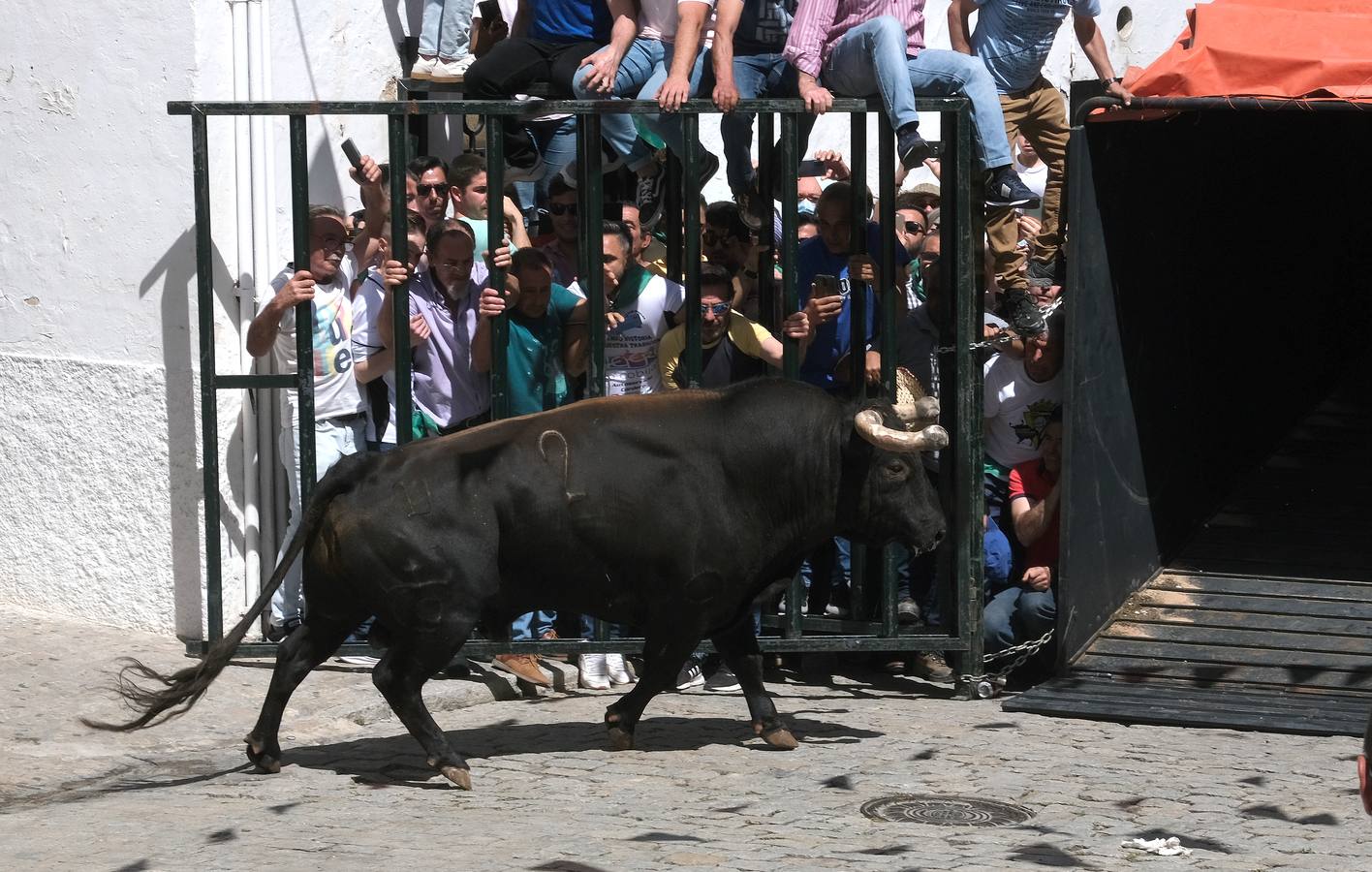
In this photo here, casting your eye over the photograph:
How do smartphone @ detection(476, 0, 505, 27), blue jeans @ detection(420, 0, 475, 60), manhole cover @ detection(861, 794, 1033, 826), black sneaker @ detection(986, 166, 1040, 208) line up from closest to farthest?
manhole cover @ detection(861, 794, 1033, 826) → black sneaker @ detection(986, 166, 1040, 208) → blue jeans @ detection(420, 0, 475, 60) → smartphone @ detection(476, 0, 505, 27)

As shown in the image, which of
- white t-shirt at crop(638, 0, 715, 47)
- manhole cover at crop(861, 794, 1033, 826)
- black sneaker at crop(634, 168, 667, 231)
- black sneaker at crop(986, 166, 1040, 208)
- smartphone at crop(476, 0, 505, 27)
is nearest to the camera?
manhole cover at crop(861, 794, 1033, 826)

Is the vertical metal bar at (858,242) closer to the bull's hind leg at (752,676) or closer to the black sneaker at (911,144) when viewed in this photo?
the black sneaker at (911,144)

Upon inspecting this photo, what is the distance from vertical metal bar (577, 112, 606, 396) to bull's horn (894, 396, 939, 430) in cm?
139

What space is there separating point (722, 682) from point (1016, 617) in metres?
1.35

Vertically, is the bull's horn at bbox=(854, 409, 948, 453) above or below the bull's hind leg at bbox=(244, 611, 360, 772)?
above

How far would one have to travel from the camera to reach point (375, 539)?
23.1ft

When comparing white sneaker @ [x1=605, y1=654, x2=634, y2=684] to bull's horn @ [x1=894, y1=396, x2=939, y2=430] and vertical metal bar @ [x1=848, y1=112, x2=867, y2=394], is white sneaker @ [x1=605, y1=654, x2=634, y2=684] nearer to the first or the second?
vertical metal bar @ [x1=848, y1=112, x2=867, y2=394]

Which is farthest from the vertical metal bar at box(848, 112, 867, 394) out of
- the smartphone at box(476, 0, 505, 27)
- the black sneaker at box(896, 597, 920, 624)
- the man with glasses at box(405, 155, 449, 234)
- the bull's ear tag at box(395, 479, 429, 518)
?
the smartphone at box(476, 0, 505, 27)

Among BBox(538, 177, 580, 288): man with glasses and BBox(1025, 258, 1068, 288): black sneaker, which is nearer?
BBox(538, 177, 580, 288): man with glasses

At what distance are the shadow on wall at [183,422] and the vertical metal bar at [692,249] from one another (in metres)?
2.11

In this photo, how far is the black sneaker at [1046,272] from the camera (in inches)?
357

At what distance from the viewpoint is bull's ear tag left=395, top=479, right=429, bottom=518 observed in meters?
7.09

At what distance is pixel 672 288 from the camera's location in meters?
8.68

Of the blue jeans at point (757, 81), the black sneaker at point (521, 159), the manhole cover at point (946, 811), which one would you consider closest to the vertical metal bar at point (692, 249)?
the blue jeans at point (757, 81)
